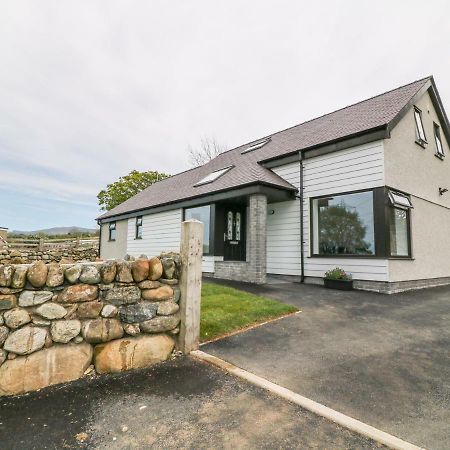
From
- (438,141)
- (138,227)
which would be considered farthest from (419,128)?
(138,227)

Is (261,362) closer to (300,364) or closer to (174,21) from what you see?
(300,364)

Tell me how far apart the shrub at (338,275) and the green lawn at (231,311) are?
308 centimetres

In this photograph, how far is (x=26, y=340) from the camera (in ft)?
9.05

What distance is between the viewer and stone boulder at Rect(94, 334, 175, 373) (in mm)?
3127

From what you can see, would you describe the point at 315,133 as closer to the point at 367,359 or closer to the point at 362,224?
the point at 362,224

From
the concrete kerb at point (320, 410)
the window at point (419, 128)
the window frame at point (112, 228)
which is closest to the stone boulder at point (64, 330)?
the concrete kerb at point (320, 410)

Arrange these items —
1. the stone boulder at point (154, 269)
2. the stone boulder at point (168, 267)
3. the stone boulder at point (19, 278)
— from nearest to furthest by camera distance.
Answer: the stone boulder at point (19, 278) < the stone boulder at point (154, 269) < the stone boulder at point (168, 267)

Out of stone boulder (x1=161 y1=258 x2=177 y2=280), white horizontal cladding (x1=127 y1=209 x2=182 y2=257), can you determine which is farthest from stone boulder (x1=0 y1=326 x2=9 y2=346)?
white horizontal cladding (x1=127 y1=209 x2=182 y2=257)

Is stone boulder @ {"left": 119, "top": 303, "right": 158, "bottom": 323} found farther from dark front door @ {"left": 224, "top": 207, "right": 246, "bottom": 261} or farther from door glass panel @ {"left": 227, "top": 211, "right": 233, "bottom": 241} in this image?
door glass panel @ {"left": 227, "top": 211, "right": 233, "bottom": 241}

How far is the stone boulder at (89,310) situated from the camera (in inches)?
121

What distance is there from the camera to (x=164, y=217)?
1363 centimetres

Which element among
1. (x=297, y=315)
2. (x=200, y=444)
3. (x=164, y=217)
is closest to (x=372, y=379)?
(x=200, y=444)

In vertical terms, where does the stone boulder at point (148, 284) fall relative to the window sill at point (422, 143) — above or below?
below

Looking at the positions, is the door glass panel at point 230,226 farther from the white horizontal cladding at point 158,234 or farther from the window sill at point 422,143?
the window sill at point 422,143
